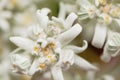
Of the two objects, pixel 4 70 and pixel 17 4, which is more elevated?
pixel 17 4

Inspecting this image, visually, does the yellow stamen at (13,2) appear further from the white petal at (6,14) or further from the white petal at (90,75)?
the white petal at (90,75)

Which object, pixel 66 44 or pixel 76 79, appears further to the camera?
pixel 76 79

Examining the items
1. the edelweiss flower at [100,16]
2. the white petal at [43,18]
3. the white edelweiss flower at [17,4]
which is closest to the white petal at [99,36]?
the edelweiss flower at [100,16]

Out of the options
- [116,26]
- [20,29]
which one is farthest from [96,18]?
[20,29]

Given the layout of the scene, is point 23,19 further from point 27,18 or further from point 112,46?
point 112,46

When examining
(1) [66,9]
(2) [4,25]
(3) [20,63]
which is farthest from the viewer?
(2) [4,25]

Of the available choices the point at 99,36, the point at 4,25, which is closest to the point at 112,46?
the point at 99,36

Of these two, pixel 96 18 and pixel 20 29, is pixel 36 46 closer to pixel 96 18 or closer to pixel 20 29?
pixel 96 18
